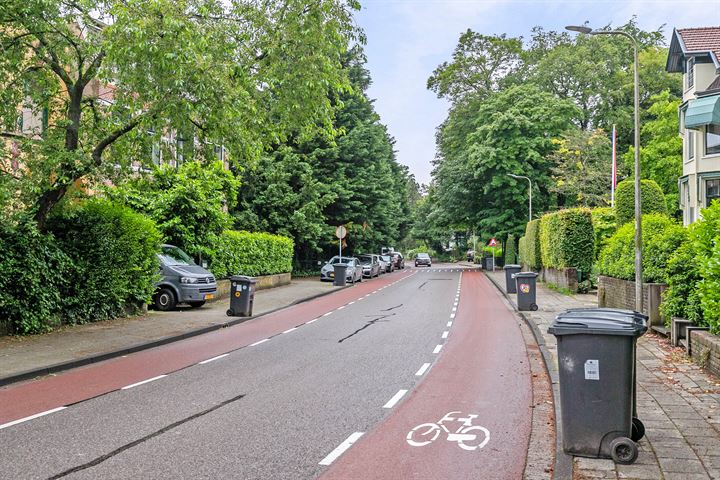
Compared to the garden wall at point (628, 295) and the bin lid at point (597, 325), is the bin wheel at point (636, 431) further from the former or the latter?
the garden wall at point (628, 295)

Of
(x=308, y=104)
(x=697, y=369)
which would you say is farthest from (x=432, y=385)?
(x=308, y=104)

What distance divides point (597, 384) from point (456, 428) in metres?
1.82

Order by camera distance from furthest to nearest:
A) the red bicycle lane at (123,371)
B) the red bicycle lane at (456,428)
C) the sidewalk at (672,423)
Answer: the red bicycle lane at (123,371) → the red bicycle lane at (456,428) → the sidewalk at (672,423)

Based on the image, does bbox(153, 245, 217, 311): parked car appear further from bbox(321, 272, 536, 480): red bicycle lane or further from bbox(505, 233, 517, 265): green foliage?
bbox(505, 233, 517, 265): green foliage

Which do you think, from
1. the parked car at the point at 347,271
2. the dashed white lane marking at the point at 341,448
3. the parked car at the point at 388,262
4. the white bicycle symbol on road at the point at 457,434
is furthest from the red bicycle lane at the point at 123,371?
the parked car at the point at 388,262

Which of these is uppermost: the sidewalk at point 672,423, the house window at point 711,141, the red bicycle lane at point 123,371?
the house window at point 711,141

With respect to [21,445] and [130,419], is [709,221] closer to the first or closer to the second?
[130,419]

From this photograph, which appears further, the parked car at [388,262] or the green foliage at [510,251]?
the green foliage at [510,251]

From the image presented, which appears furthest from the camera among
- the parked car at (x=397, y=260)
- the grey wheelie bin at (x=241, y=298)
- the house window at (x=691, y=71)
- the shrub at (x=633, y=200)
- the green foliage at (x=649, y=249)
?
the parked car at (x=397, y=260)

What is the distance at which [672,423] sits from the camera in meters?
6.64

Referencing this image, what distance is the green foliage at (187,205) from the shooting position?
72.4 ft

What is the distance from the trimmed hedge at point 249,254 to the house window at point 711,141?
23.7 m

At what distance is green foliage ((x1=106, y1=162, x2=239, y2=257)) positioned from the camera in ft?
72.4

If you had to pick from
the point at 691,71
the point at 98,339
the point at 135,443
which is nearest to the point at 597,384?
the point at 135,443
